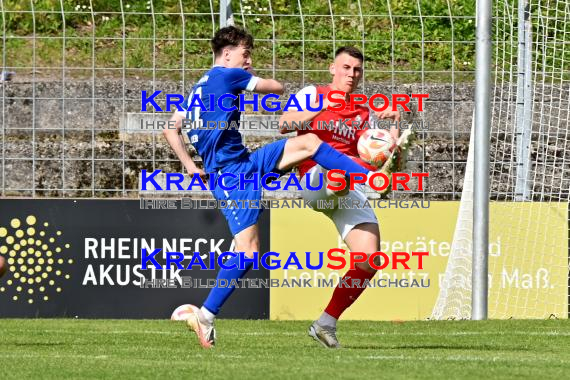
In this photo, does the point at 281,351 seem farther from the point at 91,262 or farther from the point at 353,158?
the point at 91,262

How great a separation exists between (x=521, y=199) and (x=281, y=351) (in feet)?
17.5

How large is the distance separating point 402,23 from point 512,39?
117cm

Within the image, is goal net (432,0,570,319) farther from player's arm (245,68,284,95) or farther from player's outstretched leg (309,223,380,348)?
player's arm (245,68,284,95)

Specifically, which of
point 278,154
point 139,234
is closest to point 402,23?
point 139,234

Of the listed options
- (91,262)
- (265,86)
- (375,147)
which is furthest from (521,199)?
(265,86)

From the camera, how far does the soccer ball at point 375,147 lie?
9.26 m

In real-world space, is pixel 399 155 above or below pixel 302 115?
below

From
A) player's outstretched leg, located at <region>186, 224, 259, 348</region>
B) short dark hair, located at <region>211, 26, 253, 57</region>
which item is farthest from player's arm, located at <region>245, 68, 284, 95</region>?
player's outstretched leg, located at <region>186, 224, 259, 348</region>

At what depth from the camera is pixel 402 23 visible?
1396cm

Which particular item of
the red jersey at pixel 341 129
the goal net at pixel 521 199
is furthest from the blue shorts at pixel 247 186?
the goal net at pixel 521 199

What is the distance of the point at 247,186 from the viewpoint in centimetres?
859

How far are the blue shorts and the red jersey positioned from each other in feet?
1.95

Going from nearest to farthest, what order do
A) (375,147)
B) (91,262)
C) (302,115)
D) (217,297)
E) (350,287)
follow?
(217,297)
(302,115)
(350,287)
(375,147)
(91,262)

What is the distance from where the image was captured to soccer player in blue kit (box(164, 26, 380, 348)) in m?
8.62
